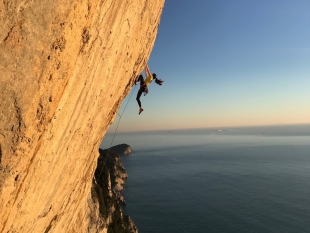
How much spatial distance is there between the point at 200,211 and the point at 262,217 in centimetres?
1329

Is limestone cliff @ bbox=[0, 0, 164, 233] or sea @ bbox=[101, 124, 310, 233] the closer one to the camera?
limestone cliff @ bbox=[0, 0, 164, 233]

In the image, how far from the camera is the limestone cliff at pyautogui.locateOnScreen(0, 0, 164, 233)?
3.90 m

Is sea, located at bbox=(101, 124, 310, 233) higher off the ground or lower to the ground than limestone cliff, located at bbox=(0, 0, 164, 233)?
lower

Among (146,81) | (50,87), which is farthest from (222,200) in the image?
(50,87)

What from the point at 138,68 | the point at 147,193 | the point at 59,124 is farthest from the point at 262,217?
the point at 59,124

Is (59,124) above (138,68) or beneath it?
beneath

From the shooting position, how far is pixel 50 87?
14.7ft

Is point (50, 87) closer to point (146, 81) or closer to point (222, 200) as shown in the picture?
point (146, 81)

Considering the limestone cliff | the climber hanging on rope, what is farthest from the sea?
the limestone cliff

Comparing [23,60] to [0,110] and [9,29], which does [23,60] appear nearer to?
[9,29]

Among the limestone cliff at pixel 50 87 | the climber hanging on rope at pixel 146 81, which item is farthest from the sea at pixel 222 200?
the limestone cliff at pixel 50 87

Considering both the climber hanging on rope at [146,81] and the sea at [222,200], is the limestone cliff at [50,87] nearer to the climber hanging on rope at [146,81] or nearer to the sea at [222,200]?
the climber hanging on rope at [146,81]

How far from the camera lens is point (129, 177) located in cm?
8656

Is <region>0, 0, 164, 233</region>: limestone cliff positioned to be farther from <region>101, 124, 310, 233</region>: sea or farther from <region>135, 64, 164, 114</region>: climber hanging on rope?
<region>101, 124, 310, 233</region>: sea
